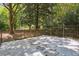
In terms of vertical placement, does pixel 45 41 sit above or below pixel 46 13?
below

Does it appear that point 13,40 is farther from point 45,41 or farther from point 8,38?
point 45,41

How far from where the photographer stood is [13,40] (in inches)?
234

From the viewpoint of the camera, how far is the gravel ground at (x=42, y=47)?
19.1 feet

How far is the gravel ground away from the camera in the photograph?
5.84 meters

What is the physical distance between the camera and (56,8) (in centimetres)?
587

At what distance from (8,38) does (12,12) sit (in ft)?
1.62

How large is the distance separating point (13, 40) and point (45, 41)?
0.60 m

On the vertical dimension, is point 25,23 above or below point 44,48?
above

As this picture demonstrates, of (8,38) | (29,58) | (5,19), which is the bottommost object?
(29,58)

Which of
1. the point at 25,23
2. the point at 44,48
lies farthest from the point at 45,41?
the point at 25,23

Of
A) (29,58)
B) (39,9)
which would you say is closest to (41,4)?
(39,9)

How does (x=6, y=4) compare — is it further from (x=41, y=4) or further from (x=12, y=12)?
(x=41, y=4)

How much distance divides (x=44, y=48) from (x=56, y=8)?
0.78 meters

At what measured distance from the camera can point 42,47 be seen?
19.2 feet
